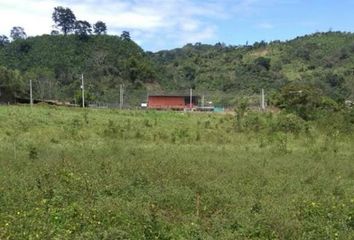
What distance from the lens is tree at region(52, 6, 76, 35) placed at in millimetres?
101000

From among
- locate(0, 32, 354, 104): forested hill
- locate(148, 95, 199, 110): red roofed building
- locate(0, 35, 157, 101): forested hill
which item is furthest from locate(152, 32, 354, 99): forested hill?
locate(148, 95, 199, 110): red roofed building

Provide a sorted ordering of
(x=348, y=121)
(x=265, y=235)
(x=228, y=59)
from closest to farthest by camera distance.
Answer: (x=265, y=235) → (x=348, y=121) → (x=228, y=59)

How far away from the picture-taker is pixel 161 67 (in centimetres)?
9762

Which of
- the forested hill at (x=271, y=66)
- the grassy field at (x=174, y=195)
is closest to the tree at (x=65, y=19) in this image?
the forested hill at (x=271, y=66)

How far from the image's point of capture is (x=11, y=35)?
113 metres

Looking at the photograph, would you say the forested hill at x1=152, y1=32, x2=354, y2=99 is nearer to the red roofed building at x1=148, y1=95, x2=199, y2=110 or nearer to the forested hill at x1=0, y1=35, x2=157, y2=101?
Answer: the forested hill at x1=0, y1=35, x2=157, y2=101

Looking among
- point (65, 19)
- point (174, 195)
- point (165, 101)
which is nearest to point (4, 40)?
point (65, 19)

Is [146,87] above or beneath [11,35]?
beneath

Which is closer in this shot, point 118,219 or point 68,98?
point 118,219

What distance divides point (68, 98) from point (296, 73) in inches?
1621

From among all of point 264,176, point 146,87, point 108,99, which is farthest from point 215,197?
point 146,87

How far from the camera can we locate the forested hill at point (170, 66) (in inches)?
3095

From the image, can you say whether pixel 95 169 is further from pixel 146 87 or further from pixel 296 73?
pixel 296 73

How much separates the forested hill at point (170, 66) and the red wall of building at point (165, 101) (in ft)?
20.6
